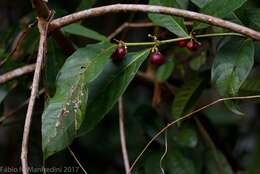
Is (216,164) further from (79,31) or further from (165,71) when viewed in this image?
(79,31)

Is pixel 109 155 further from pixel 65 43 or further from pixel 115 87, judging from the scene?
pixel 115 87

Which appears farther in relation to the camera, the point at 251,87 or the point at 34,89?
the point at 251,87

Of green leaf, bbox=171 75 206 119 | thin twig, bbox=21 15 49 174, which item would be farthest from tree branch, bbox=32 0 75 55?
green leaf, bbox=171 75 206 119

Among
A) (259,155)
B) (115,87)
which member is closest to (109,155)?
(259,155)

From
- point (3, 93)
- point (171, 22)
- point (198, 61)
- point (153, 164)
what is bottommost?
point (153, 164)

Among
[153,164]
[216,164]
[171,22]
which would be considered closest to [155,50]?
[171,22]

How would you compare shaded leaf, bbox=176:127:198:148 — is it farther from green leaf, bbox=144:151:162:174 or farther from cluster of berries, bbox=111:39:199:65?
cluster of berries, bbox=111:39:199:65

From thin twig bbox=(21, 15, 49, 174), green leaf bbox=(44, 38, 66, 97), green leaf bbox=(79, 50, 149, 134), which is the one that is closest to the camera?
thin twig bbox=(21, 15, 49, 174)
